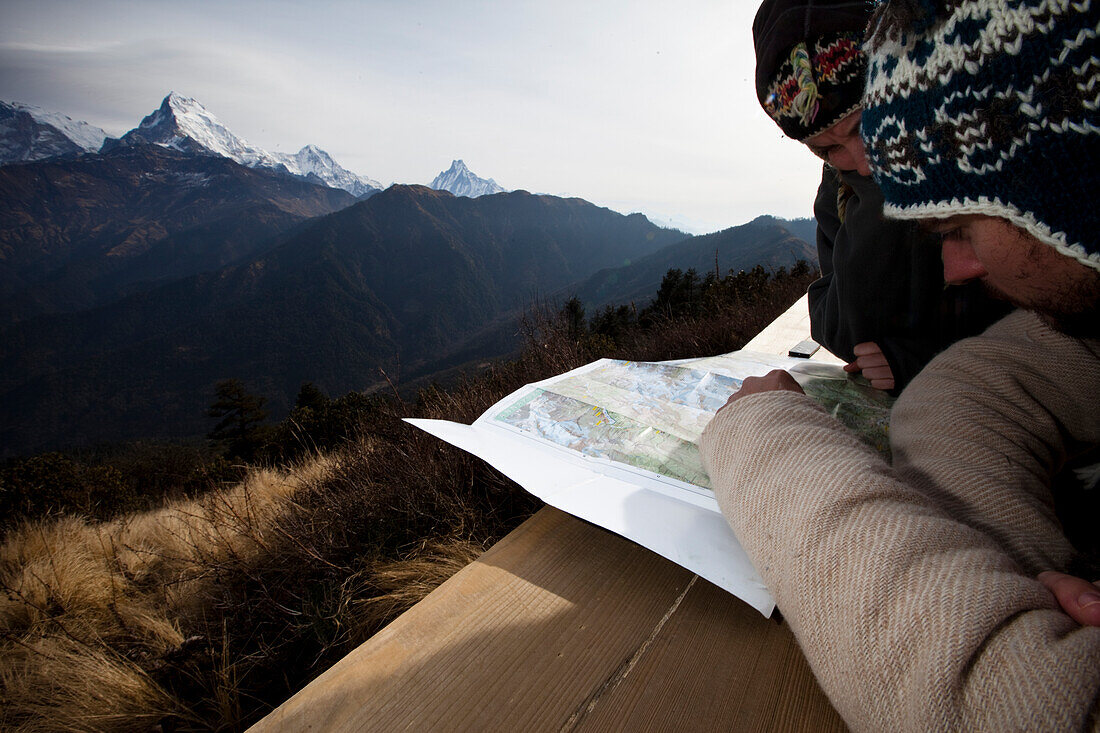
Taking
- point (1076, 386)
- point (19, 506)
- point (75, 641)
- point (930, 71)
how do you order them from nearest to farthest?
point (930, 71)
point (1076, 386)
point (75, 641)
point (19, 506)

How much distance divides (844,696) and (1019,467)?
0.42m

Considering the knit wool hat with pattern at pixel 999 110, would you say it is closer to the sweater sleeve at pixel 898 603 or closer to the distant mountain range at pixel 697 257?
the sweater sleeve at pixel 898 603

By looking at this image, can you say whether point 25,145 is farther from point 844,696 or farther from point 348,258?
point 844,696

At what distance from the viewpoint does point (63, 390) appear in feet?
282

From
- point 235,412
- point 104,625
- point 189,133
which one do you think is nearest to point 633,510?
point 104,625

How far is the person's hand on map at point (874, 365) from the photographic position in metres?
1.10

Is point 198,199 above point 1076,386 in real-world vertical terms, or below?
above

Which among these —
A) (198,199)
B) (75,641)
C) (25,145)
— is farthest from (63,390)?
(25,145)

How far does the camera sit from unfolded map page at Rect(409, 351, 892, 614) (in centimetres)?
65

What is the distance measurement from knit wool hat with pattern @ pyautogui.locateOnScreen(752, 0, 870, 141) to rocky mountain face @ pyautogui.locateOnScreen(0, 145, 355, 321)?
576 feet

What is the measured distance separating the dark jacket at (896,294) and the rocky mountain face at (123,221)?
175654 millimetres

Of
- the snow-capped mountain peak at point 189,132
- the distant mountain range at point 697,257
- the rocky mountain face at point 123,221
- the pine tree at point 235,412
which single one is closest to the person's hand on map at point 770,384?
the pine tree at point 235,412

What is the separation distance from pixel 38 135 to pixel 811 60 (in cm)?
25858

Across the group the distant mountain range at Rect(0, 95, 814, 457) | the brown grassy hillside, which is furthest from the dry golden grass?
the distant mountain range at Rect(0, 95, 814, 457)
